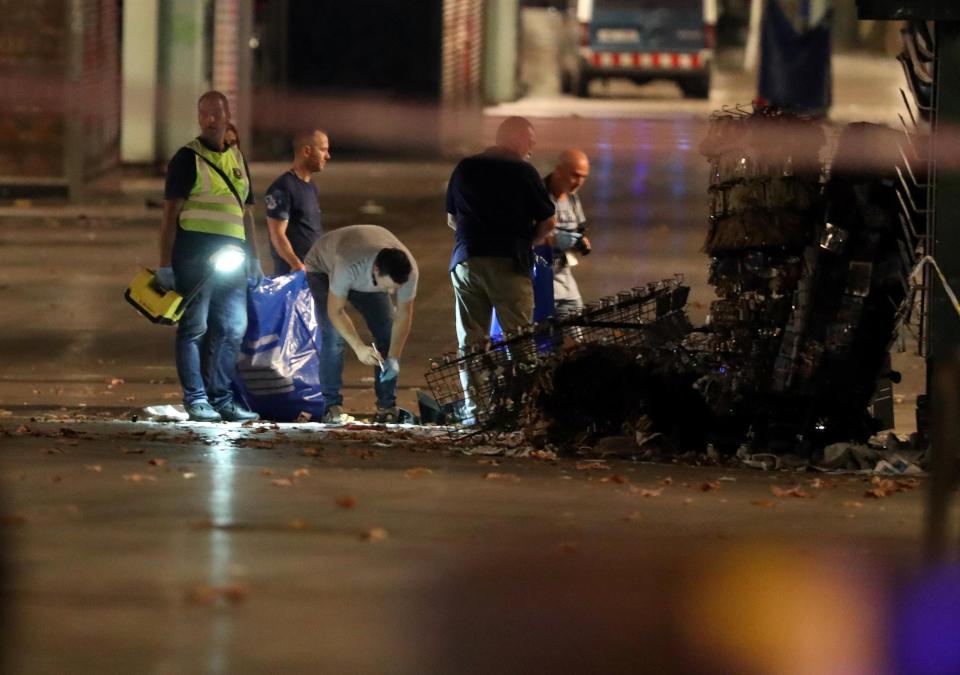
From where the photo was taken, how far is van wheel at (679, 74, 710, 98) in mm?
35281

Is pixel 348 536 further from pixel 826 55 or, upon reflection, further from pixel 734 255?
pixel 826 55

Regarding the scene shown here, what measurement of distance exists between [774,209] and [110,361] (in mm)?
5622

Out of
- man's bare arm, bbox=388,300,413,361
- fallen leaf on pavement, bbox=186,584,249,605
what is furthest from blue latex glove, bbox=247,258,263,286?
fallen leaf on pavement, bbox=186,584,249,605

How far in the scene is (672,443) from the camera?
8.88m

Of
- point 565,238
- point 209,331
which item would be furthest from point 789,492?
point 209,331

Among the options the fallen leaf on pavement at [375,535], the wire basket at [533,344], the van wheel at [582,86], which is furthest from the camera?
the van wheel at [582,86]

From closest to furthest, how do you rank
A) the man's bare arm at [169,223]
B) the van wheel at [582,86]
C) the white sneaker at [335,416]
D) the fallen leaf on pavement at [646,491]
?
the fallen leaf on pavement at [646,491]
the man's bare arm at [169,223]
the white sneaker at [335,416]
the van wheel at [582,86]

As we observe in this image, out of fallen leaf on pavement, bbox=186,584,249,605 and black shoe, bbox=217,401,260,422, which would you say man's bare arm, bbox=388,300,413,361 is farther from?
fallen leaf on pavement, bbox=186,584,249,605

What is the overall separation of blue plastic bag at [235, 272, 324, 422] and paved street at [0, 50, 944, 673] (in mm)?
672

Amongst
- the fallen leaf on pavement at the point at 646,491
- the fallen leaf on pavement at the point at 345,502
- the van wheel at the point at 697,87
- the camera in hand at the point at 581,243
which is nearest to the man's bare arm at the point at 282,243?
the camera in hand at the point at 581,243

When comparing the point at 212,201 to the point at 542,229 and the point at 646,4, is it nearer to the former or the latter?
the point at 542,229

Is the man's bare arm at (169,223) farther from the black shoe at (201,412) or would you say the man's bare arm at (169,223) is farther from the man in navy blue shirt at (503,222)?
the man in navy blue shirt at (503,222)

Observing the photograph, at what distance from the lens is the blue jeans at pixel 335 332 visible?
10539 millimetres

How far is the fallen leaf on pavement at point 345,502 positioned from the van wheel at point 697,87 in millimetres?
28580
